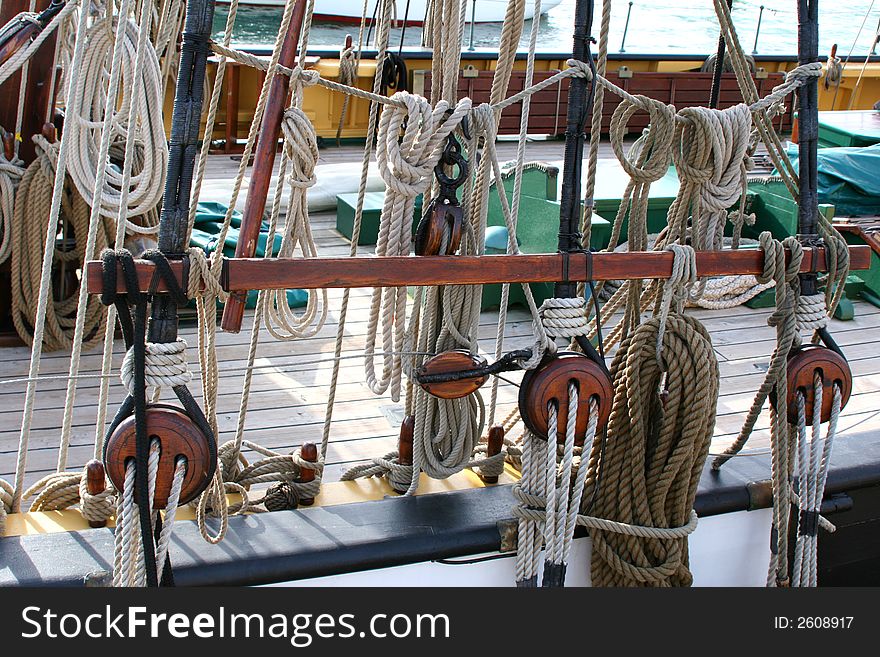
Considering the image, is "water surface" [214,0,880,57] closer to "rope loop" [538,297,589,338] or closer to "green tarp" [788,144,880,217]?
"green tarp" [788,144,880,217]

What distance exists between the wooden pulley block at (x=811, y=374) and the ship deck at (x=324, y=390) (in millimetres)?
215

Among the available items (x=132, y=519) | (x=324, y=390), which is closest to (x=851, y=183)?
(x=324, y=390)

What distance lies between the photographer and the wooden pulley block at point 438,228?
168 centimetres

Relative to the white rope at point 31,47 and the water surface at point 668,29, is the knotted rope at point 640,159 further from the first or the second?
the water surface at point 668,29

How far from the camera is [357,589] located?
66.7 inches

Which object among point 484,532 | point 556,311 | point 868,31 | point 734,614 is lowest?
point 734,614

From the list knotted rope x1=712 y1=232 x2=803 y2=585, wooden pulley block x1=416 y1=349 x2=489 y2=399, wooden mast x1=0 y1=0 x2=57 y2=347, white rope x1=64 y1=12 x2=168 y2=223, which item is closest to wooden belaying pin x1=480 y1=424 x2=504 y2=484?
wooden pulley block x1=416 y1=349 x2=489 y2=399

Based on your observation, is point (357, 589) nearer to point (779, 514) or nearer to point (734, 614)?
point (734, 614)

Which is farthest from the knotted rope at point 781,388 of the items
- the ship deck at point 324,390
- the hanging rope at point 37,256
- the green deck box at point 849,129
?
the green deck box at point 849,129

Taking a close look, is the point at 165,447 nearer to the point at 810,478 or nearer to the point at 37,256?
the point at 810,478

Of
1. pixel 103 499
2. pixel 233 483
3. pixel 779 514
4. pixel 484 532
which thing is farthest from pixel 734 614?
pixel 103 499

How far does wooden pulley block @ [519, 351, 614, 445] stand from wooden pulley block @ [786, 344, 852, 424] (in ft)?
1.48

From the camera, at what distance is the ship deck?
8.29 feet

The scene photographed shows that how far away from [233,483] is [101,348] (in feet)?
5.13
